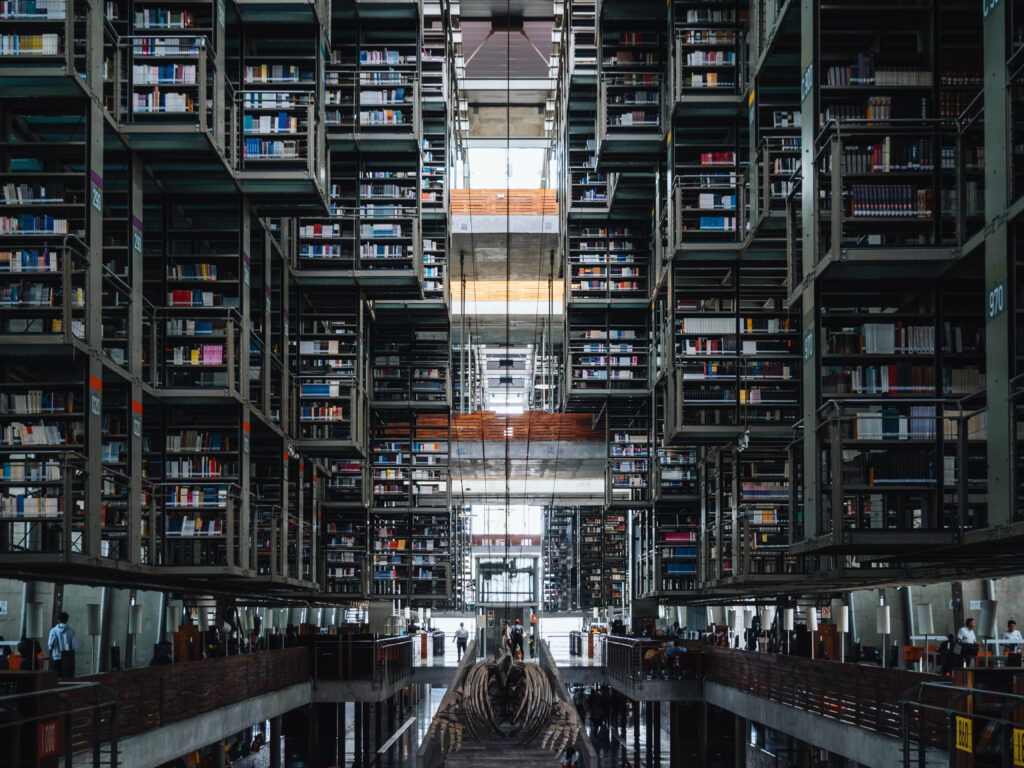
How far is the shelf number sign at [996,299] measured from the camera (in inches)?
263

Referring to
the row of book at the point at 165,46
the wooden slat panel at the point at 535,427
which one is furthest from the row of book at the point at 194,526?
the wooden slat panel at the point at 535,427

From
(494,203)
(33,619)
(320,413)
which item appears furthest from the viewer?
(494,203)

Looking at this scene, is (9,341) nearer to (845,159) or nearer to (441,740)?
(441,740)

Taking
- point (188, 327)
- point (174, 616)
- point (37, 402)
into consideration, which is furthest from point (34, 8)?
point (174, 616)

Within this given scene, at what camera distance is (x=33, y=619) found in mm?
13258

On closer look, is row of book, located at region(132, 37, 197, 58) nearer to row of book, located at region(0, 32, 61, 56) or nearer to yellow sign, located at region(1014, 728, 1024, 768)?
row of book, located at region(0, 32, 61, 56)

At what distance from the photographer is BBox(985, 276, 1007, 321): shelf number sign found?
6.68 meters

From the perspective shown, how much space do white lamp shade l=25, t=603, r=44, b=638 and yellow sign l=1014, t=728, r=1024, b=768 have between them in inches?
389

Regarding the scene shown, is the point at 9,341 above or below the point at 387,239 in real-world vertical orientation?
below

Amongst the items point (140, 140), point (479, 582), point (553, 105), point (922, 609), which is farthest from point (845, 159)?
point (479, 582)

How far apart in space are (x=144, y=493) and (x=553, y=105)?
18728 mm

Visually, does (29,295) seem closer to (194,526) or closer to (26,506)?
(26,506)

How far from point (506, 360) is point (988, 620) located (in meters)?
6.37

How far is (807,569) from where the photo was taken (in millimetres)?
13555
